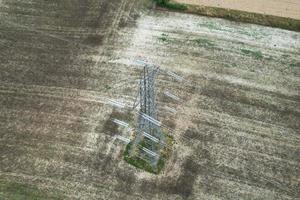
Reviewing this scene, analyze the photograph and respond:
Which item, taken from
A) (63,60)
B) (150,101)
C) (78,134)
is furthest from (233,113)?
(63,60)

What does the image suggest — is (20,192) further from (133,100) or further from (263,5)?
(263,5)

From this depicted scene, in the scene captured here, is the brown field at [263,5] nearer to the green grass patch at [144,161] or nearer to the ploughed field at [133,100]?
the ploughed field at [133,100]

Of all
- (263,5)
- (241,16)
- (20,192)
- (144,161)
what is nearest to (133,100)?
(144,161)

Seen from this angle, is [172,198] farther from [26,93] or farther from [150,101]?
[26,93]

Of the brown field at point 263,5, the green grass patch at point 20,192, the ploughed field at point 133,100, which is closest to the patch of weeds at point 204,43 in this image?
the ploughed field at point 133,100

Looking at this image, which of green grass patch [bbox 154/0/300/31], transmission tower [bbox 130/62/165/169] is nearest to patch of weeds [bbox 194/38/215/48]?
green grass patch [bbox 154/0/300/31]
